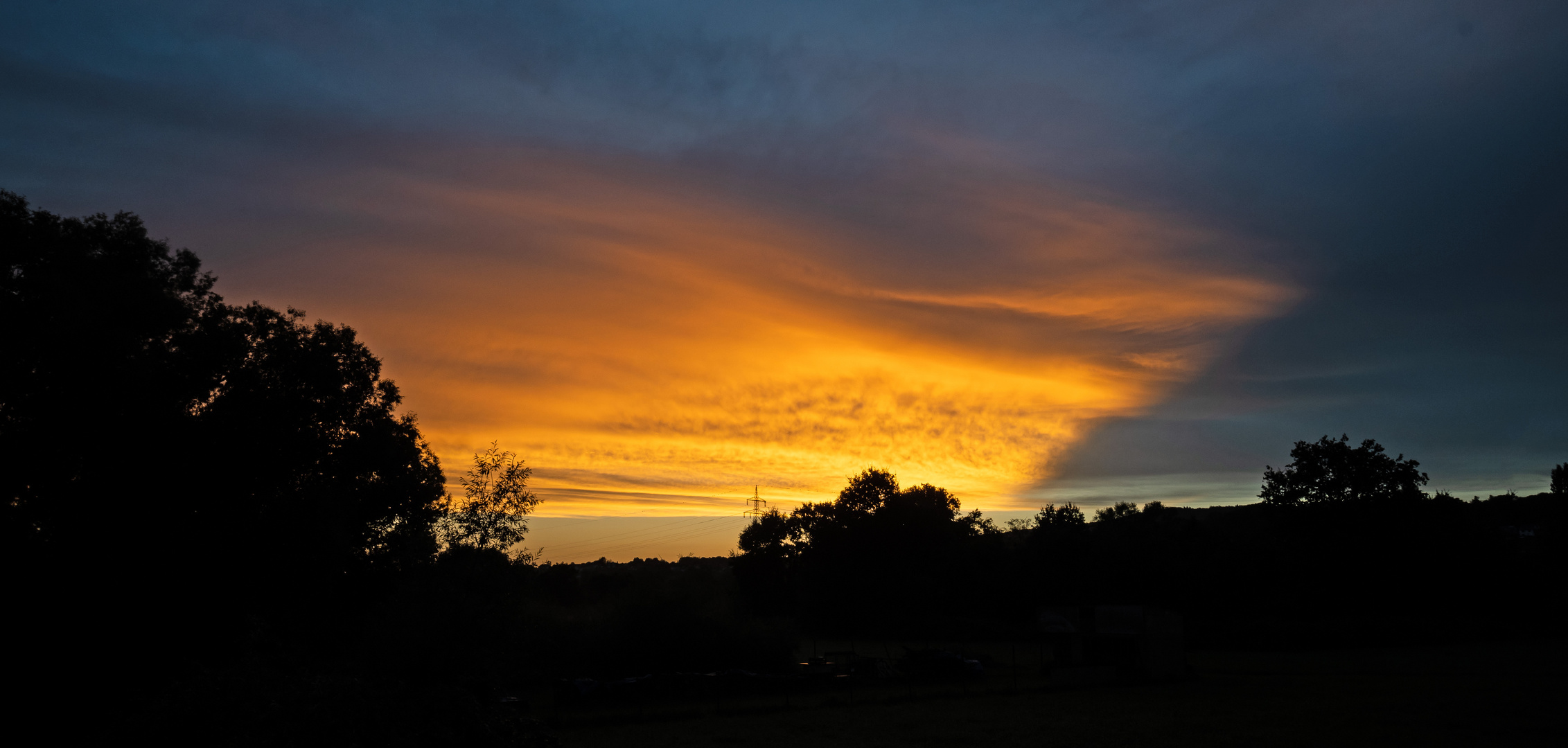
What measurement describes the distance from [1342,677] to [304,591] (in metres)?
40.1

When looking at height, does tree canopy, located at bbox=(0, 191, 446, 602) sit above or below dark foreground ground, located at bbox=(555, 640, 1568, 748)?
above

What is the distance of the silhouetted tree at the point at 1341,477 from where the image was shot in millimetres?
62594

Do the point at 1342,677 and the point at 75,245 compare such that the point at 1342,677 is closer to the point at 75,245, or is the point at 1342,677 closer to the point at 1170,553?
the point at 1170,553

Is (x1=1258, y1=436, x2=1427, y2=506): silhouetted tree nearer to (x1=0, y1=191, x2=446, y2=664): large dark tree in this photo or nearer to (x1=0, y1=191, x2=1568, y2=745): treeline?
(x1=0, y1=191, x2=1568, y2=745): treeline

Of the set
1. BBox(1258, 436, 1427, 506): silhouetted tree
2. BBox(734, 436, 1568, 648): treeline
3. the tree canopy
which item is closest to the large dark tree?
the tree canopy

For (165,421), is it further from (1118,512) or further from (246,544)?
(1118,512)

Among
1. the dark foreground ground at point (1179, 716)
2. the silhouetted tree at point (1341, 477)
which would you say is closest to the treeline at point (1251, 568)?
the silhouetted tree at point (1341, 477)

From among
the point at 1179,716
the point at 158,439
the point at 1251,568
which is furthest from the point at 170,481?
the point at 1251,568

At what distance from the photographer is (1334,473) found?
213ft

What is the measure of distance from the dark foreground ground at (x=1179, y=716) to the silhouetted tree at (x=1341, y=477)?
92.1 ft

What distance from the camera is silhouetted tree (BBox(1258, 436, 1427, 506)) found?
6259 cm

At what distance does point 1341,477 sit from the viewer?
2544 inches

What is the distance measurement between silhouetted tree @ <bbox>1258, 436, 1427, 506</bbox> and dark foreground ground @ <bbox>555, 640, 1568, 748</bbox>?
28.1 metres

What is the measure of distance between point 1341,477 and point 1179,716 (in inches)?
1940
